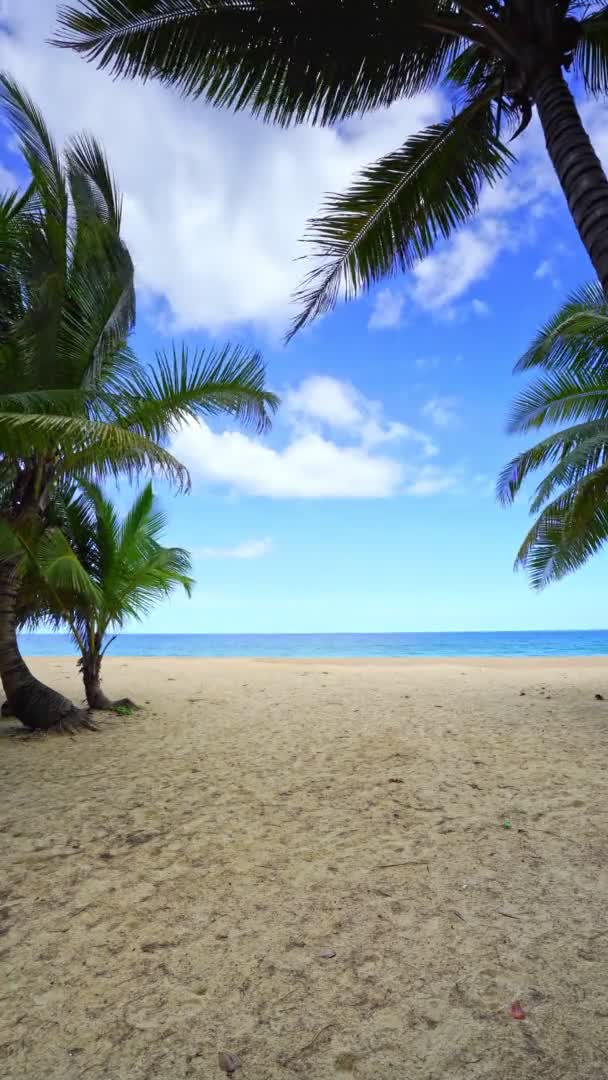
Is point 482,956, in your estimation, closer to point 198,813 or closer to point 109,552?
point 198,813

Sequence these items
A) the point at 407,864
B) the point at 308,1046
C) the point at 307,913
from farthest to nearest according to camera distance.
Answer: the point at 407,864
the point at 307,913
the point at 308,1046

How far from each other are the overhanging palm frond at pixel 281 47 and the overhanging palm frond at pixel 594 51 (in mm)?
1005

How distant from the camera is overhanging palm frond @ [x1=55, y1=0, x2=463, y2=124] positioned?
3.77 m

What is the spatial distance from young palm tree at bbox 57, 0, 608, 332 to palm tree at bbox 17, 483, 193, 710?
198 inches

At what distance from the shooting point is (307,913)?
2.84 metres

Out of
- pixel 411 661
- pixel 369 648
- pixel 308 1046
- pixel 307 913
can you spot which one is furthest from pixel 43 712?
pixel 369 648

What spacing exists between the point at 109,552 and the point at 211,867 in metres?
5.89

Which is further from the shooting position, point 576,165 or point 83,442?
point 83,442

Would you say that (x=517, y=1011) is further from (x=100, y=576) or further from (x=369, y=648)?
(x=369, y=648)

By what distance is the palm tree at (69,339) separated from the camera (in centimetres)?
606

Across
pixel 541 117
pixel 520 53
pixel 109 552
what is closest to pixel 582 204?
pixel 541 117

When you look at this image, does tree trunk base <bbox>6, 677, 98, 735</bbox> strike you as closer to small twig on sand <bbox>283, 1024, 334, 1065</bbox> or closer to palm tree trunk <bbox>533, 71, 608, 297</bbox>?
small twig on sand <bbox>283, 1024, 334, 1065</bbox>

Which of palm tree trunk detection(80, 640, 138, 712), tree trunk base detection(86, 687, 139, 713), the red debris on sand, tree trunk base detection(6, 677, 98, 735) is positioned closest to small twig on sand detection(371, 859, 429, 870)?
the red debris on sand

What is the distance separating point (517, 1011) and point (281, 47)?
5823 millimetres
